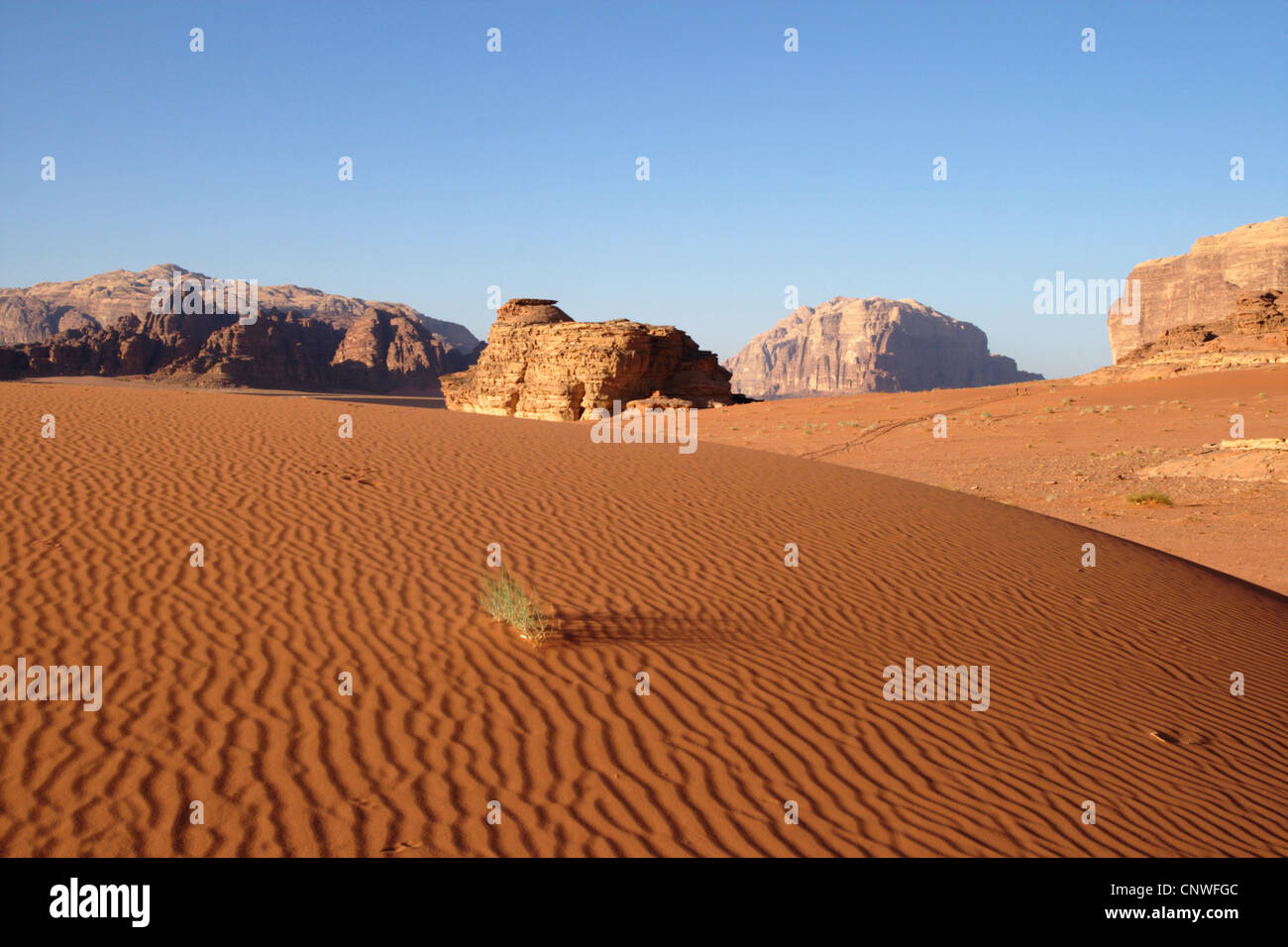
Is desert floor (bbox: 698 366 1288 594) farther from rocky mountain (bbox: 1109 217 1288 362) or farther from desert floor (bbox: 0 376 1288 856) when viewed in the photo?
rocky mountain (bbox: 1109 217 1288 362)

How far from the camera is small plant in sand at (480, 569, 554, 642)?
19.1 ft

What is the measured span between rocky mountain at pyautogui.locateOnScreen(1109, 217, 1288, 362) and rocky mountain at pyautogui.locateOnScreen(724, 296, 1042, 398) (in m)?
85.4

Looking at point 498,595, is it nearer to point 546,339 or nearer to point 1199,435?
point 1199,435

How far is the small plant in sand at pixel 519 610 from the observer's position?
582cm

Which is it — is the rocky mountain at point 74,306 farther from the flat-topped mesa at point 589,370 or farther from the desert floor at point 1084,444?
the desert floor at point 1084,444

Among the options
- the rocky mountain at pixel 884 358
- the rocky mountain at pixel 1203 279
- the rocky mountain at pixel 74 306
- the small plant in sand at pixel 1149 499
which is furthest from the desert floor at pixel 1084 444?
the rocky mountain at pixel 884 358

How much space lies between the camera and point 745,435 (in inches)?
1321

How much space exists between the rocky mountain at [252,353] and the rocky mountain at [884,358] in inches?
2914

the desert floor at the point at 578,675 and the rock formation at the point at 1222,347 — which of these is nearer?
the desert floor at the point at 578,675

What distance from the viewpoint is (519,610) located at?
598 cm

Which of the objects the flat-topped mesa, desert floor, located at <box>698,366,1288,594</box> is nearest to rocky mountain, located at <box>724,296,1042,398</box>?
the flat-topped mesa

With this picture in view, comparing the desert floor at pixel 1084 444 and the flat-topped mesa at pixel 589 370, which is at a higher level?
the flat-topped mesa at pixel 589 370
